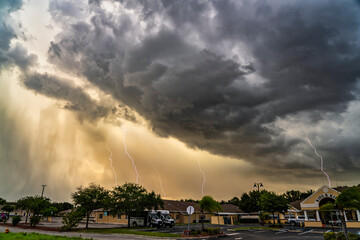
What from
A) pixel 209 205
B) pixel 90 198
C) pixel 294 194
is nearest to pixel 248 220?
pixel 209 205

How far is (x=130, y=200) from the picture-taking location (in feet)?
135

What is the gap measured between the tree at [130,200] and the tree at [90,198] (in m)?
1.89

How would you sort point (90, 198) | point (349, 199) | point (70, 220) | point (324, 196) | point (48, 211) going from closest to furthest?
point (349, 199), point (70, 220), point (90, 198), point (324, 196), point (48, 211)

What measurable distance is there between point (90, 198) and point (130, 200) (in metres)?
6.82

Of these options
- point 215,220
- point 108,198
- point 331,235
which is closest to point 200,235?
point 331,235

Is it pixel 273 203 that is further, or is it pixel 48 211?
pixel 48 211

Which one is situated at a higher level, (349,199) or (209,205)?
(349,199)

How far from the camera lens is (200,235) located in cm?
2816

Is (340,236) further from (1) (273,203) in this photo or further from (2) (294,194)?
(2) (294,194)

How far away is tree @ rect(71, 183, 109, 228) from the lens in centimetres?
3900

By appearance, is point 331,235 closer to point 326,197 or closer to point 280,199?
point 280,199

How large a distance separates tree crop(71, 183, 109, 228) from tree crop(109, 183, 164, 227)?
189 cm

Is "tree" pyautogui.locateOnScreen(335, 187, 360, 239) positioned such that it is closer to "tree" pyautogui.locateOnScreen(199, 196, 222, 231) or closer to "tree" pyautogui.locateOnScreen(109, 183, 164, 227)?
"tree" pyautogui.locateOnScreen(199, 196, 222, 231)

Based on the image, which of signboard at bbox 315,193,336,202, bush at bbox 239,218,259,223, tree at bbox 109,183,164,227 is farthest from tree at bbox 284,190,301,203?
tree at bbox 109,183,164,227
